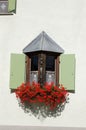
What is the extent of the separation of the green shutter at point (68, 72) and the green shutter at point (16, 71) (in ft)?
3.93

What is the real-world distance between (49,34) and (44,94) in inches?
75.2

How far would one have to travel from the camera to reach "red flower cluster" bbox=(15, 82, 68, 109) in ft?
40.5

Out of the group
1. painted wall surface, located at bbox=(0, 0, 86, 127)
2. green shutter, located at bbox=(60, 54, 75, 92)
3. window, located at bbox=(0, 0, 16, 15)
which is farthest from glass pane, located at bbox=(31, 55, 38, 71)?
window, located at bbox=(0, 0, 16, 15)

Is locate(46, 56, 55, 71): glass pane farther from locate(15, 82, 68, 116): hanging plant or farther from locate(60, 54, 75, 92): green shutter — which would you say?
locate(15, 82, 68, 116): hanging plant

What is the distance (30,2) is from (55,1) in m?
0.79

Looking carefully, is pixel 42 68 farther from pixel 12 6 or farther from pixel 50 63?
pixel 12 6

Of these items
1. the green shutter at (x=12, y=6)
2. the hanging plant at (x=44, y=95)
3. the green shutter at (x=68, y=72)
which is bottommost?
the hanging plant at (x=44, y=95)

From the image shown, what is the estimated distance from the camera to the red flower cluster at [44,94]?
12.3m

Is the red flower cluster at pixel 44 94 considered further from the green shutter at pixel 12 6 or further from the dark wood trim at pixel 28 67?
the green shutter at pixel 12 6

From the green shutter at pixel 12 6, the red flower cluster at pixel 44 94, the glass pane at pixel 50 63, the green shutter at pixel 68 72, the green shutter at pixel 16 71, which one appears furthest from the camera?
the green shutter at pixel 12 6

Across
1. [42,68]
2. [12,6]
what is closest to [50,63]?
[42,68]

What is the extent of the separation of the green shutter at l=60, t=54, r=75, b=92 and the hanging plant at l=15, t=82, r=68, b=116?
0.18m

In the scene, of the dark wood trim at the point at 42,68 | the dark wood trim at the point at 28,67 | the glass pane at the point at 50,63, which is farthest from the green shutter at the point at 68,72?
the dark wood trim at the point at 28,67

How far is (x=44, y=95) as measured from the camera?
12.3 meters
